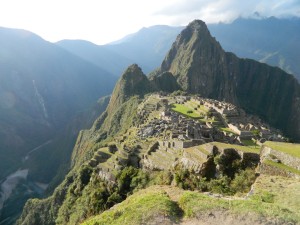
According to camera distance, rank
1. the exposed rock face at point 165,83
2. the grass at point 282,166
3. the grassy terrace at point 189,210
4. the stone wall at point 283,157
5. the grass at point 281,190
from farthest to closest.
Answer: the exposed rock face at point 165,83 < the stone wall at point 283,157 < the grass at point 282,166 < the grass at point 281,190 < the grassy terrace at point 189,210

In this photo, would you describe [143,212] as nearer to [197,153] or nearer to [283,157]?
[283,157]

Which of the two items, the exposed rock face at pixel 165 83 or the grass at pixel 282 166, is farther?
the exposed rock face at pixel 165 83

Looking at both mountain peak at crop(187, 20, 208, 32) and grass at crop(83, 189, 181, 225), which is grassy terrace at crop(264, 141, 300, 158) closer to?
grass at crop(83, 189, 181, 225)

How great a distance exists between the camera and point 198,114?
227 ft

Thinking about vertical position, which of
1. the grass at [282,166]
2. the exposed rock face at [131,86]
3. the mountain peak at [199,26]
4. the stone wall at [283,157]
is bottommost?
the exposed rock face at [131,86]

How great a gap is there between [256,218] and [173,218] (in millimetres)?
3255

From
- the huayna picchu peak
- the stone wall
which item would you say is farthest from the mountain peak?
the stone wall

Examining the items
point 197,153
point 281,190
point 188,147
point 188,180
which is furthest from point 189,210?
point 188,147

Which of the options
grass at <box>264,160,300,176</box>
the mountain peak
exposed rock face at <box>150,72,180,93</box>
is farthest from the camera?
the mountain peak

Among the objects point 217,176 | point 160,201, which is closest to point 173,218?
point 160,201

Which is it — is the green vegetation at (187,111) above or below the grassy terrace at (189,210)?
below

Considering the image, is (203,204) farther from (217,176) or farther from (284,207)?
(217,176)

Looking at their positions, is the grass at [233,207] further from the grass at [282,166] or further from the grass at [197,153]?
the grass at [197,153]

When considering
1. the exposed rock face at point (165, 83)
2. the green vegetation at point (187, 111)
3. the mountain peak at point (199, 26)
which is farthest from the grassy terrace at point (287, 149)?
the mountain peak at point (199, 26)
